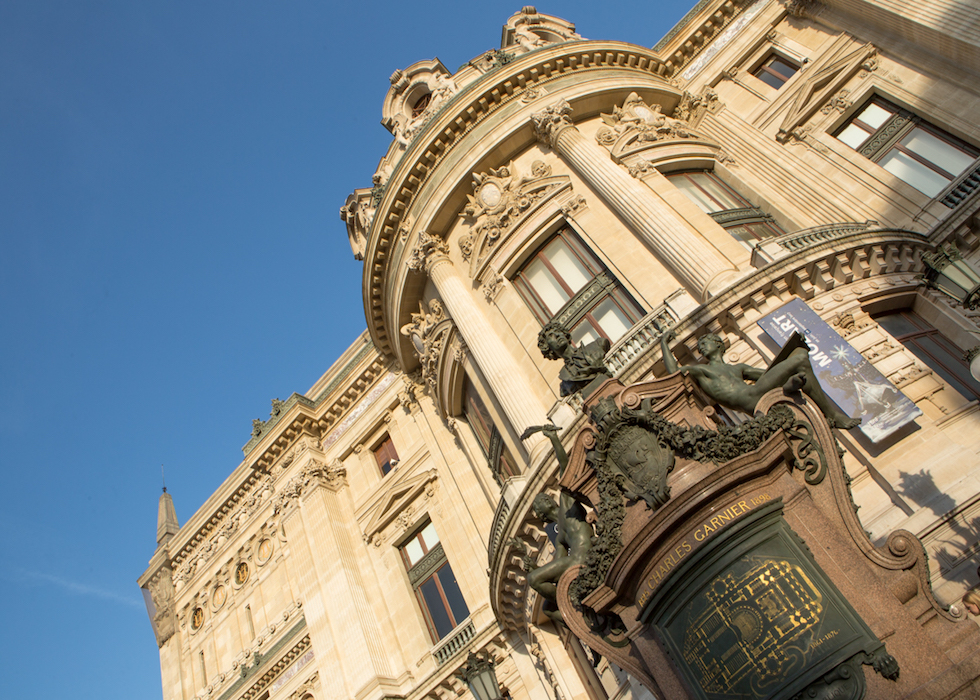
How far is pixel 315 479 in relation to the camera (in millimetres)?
24344

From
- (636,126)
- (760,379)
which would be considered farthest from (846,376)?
(636,126)

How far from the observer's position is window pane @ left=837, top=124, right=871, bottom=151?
1898 centimetres

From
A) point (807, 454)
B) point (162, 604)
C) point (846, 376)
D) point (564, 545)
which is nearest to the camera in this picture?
point (807, 454)

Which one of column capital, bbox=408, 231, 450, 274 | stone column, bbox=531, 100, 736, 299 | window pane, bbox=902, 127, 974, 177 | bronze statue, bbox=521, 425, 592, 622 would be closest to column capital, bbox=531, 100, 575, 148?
stone column, bbox=531, 100, 736, 299

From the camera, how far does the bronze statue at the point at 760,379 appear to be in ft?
26.6

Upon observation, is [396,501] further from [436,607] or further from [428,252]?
[428,252]

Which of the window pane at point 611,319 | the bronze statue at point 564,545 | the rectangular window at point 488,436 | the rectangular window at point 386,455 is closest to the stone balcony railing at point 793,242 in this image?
the window pane at point 611,319

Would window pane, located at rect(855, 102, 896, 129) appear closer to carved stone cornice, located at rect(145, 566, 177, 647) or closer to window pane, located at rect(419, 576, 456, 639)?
window pane, located at rect(419, 576, 456, 639)

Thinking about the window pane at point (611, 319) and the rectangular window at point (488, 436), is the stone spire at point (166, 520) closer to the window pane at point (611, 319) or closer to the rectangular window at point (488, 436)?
the rectangular window at point (488, 436)

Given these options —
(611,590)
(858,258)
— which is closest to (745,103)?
(858,258)

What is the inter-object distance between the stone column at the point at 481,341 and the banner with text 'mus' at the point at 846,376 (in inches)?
202

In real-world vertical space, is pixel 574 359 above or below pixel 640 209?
below

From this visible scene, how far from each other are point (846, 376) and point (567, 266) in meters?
7.12

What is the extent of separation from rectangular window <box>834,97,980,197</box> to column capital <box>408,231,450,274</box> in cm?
1106
